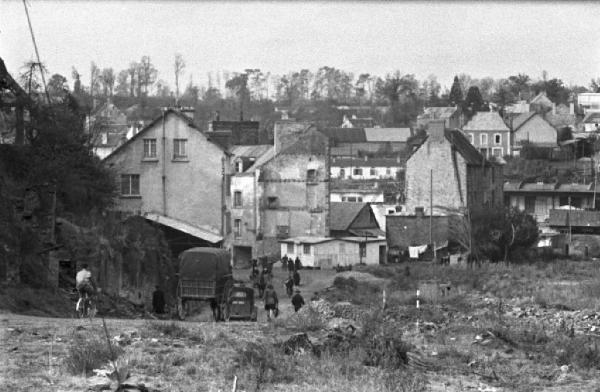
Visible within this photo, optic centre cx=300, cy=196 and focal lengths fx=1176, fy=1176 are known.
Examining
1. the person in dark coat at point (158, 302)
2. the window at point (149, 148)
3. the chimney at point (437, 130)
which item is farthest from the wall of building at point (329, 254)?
the person in dark coat at point (158, 302)

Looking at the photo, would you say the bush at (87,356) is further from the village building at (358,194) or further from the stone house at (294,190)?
the village building at (358,194)

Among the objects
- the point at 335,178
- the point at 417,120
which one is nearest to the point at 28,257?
the point at 335,178

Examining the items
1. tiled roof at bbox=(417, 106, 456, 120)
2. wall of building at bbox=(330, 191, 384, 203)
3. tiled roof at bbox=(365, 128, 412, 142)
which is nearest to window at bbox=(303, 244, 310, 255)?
wall of building at bbox=(330, 191, 384, 203)

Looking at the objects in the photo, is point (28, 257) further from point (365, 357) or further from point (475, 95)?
point (475, 95)

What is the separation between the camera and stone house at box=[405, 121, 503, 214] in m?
62.2

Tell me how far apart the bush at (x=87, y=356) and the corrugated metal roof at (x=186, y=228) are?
81.4ft

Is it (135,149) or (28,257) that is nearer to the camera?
(28,257)

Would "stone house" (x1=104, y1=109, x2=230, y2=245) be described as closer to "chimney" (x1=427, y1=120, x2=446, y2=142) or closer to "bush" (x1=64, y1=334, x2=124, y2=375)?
"chimney" (x1=427, y1=120, x2=446, y2=142)

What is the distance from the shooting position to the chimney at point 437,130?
205 feet

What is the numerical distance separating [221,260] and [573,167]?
68.9 m

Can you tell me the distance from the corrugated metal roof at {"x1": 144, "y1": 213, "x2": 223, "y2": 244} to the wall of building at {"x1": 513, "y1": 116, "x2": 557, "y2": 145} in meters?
64.2

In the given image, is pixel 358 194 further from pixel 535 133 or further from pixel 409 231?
pixel 409 231

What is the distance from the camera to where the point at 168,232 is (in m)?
42.7

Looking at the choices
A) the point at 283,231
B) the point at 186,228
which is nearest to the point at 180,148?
the point at 186,228
